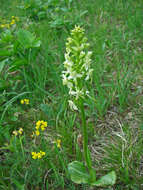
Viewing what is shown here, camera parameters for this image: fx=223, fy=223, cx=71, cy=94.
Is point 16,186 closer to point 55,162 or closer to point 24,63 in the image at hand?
point 55,162

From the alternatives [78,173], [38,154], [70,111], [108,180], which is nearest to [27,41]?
[70,111]

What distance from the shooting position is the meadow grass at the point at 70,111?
2344mm

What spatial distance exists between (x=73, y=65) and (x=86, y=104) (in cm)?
124

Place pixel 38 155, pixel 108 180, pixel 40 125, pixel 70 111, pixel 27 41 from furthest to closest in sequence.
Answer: pixel 27 41
pixel 70 111
pixel 40 125
pixel 38 155
pixel 108 180

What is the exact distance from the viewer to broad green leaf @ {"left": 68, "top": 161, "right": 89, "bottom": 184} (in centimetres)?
214

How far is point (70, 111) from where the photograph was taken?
3.11 meters

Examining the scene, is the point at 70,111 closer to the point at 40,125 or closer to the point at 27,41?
the point at 40,125

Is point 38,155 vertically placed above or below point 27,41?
below

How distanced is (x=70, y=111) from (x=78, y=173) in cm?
105

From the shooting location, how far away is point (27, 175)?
235cm

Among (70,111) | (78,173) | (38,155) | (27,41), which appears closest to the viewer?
(78,173)

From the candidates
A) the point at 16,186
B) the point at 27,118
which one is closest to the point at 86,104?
the point at 27,118

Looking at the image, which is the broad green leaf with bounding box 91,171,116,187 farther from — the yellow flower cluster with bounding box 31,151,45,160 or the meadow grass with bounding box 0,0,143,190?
the yellow flower cluster with bounding box 31,151,45,160

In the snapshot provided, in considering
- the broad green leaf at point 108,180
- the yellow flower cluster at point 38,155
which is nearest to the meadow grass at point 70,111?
the yellow flower cluster at point 38,155
